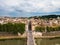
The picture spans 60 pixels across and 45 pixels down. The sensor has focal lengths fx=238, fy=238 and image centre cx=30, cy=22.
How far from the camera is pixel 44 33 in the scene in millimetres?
41281

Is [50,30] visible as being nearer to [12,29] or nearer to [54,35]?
[54,35]

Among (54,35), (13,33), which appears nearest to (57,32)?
(54,35)

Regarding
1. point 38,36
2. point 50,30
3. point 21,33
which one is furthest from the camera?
point 50,30

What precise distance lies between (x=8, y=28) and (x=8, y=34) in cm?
226

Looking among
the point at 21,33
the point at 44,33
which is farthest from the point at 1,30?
the point at 44,33

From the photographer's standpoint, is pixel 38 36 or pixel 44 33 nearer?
pixel 38 36

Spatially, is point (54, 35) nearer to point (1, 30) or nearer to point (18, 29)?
point (18, 29)

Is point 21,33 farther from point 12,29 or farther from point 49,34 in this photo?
point 49,34

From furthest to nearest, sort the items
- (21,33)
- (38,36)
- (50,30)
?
(50,30), (21,33), (38,36)

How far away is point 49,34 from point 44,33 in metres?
1.07

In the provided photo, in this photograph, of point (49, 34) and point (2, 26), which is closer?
point (49, 34)

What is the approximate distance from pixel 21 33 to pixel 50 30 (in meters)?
5.91

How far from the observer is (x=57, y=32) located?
42094mm

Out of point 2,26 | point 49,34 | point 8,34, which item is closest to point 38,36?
point 49,34
